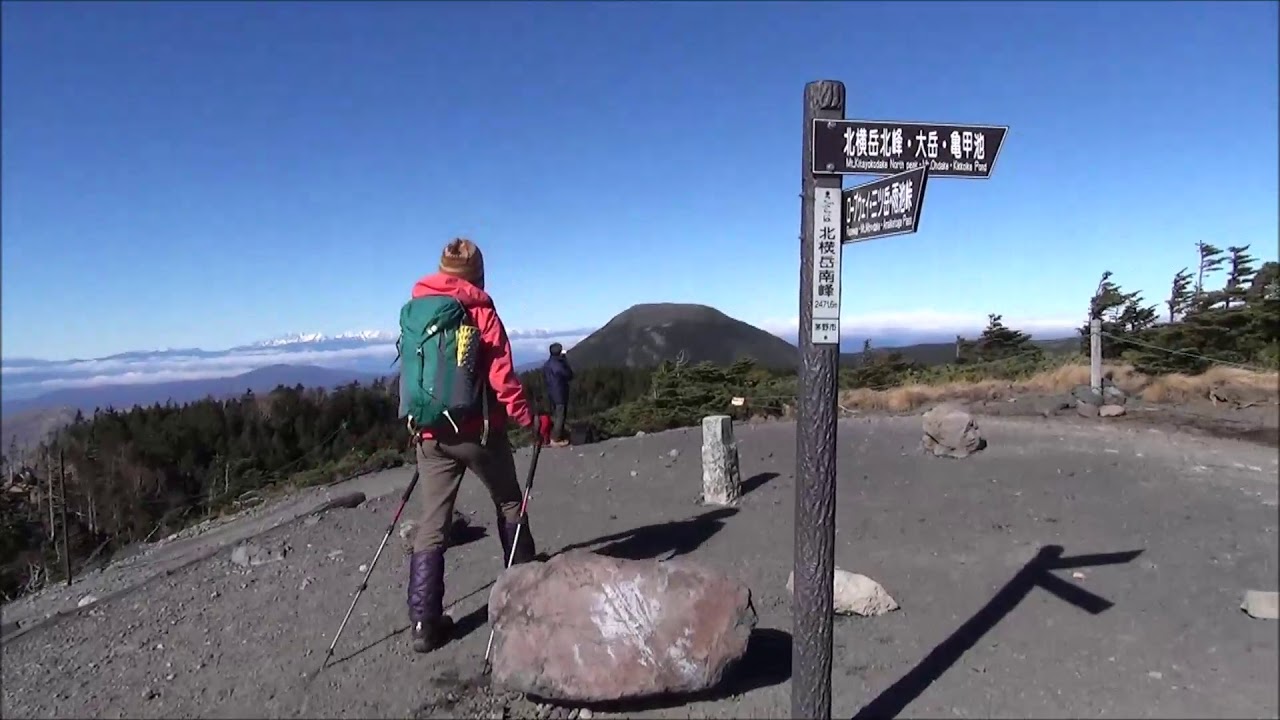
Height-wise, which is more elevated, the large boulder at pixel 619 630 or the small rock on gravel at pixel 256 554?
the large boulder at pixel 619 630

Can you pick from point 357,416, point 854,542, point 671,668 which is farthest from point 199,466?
point 671,668

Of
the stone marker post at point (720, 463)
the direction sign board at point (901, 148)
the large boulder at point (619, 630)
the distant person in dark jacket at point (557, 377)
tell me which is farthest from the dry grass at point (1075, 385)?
the distant person in dark jacket at point (557, 377)

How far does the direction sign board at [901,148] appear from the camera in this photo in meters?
3.09

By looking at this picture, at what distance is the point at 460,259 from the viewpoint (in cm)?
457

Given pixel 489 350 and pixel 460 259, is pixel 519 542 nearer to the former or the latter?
pixel 489 350

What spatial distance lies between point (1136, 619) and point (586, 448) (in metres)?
6.92

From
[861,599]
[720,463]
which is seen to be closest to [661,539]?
[720,463]

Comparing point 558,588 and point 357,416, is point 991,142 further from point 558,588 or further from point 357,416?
point 357,416

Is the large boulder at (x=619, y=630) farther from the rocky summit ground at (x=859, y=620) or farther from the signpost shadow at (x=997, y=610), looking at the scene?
the signpost shadow at (x=997, y=610)

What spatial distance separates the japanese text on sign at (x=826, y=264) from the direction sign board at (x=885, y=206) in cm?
7

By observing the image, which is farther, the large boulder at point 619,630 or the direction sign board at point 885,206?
the large boulder at point 619,630

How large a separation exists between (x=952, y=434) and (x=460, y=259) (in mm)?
6093

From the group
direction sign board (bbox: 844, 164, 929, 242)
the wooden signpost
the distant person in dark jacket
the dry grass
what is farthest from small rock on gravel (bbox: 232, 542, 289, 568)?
the dry grass

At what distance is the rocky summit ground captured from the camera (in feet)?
12.1
